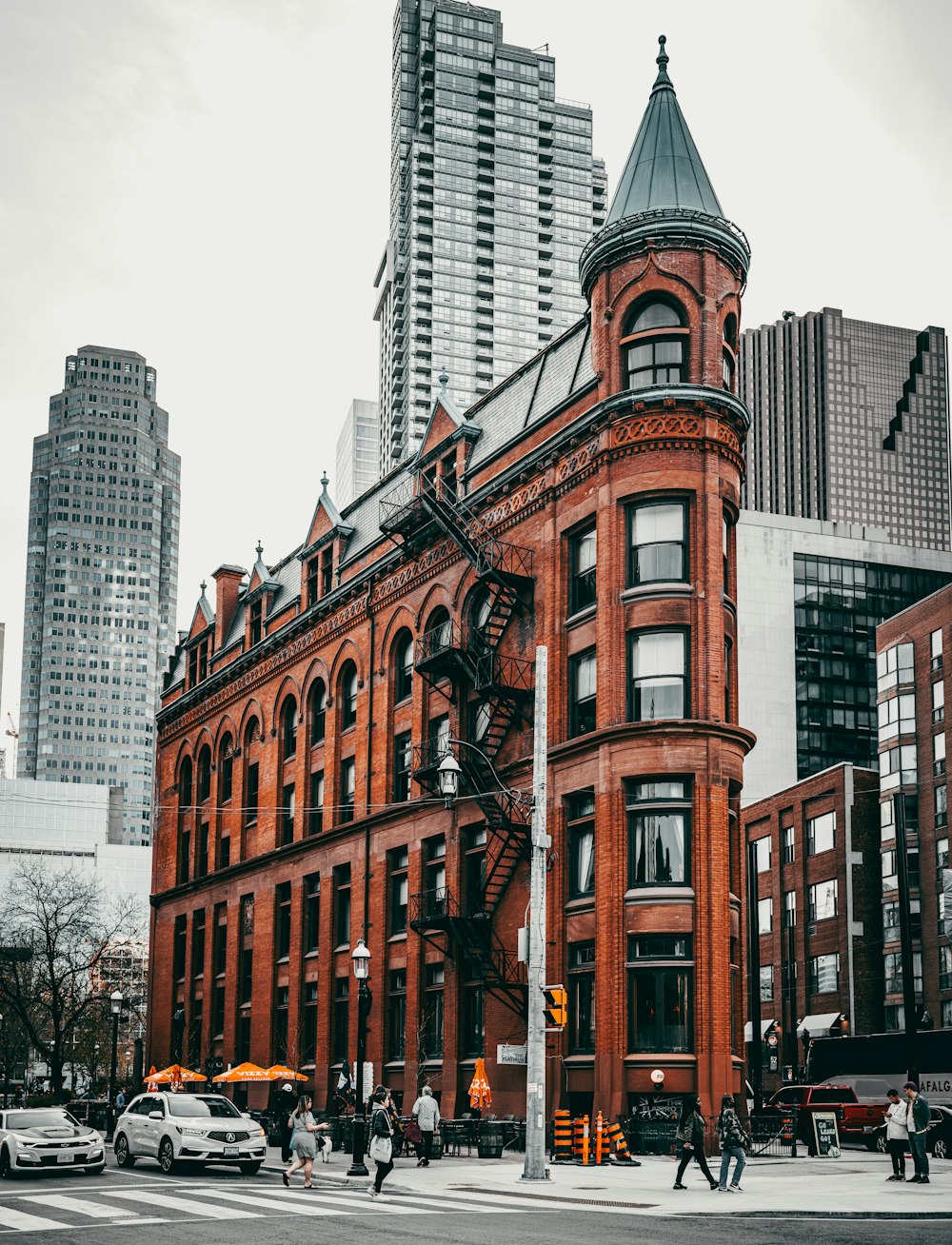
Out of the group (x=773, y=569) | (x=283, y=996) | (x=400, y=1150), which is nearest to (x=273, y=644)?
(x=283, y=996)

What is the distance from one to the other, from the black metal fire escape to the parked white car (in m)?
13.4

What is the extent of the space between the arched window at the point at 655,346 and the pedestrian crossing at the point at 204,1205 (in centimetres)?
2233

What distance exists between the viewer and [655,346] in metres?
41.5

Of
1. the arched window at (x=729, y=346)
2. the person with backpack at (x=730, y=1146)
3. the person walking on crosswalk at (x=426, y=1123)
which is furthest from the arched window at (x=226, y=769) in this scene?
the person with backpack at (x=730, y=1146)

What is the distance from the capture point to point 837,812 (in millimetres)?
85188

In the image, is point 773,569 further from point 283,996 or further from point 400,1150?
point 400,1150

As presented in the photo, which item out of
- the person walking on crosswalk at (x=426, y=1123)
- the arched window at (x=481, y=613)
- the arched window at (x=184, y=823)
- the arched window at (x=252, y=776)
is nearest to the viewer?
the person walking on crosswalk at (x=426, y=1123)

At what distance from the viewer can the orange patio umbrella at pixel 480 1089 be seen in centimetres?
4022

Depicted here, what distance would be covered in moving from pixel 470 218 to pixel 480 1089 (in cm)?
16423

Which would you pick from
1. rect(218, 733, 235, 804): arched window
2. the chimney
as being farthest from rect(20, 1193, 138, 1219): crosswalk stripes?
the chimney

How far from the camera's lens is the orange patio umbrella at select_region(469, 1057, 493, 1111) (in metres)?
40.2

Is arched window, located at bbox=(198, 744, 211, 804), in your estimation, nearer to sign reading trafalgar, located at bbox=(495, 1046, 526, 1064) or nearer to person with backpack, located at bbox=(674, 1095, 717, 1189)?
sign reading trafalgar, located at bbox=(495, 1046, 526, 1064)

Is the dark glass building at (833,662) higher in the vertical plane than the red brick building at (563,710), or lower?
higher

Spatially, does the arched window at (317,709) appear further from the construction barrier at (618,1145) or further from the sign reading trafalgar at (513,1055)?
the construction barrier at (618,1145)
